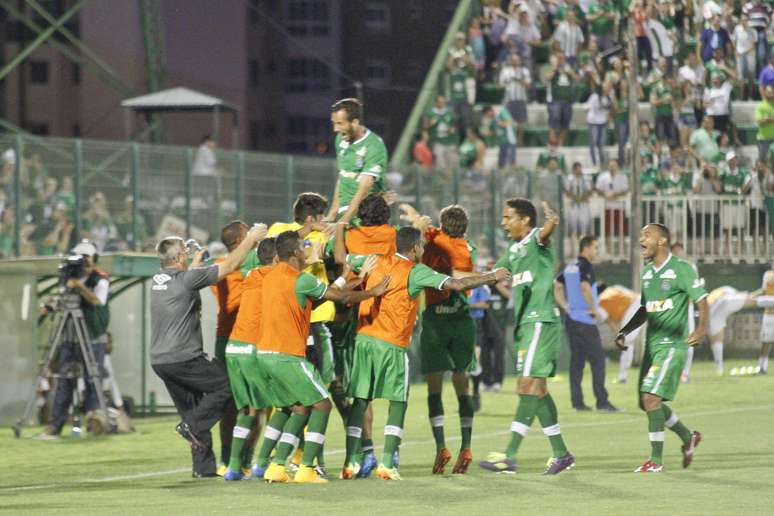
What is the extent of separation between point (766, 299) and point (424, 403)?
8.55 meters

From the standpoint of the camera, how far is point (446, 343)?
51.4 ft

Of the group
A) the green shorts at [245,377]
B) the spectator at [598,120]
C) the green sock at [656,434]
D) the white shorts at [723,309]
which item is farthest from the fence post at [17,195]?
the spectator at [598,120]

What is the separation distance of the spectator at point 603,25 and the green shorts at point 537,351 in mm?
25815

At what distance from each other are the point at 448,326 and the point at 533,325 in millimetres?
1064

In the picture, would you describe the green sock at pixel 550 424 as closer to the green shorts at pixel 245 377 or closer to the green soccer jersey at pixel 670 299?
the green soccer jersey at pixel 670 299

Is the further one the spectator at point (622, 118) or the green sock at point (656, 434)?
the spectator at point (622, 118)

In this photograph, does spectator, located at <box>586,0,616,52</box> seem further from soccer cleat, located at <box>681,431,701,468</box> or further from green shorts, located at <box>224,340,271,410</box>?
green shorts, located at <box>224,340,271,410</box>

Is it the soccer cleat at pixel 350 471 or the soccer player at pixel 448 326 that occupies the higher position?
the soccer player at pixel 448 326

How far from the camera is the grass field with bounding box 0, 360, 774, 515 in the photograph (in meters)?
12.9

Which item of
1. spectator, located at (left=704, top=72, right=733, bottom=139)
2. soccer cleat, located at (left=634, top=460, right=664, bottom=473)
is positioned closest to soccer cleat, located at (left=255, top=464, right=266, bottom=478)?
soccer cleat, located at (left=634, top=460, right=664, bottom=473)

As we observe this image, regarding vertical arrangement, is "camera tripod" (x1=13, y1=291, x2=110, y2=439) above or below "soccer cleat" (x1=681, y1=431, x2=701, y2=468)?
above

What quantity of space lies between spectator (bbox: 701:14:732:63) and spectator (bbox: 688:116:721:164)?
2.16 metres

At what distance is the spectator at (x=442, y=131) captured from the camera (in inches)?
1496

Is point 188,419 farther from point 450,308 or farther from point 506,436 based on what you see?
point 506,436
